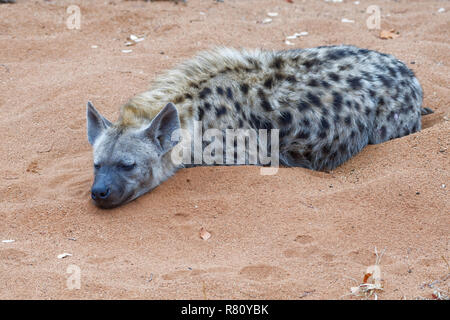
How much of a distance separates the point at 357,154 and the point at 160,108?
1.49 meters

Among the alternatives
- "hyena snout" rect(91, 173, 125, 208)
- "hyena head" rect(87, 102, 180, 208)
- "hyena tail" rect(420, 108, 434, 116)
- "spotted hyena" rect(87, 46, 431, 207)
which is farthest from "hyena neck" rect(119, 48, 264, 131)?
"hyena tail" rect(420, 108, 434, 116)

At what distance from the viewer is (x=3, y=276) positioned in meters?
2.78

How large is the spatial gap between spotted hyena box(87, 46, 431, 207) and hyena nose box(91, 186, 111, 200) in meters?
0.04

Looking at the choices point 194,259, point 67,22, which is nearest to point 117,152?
point 194,259

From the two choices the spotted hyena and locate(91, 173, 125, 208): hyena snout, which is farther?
the spotted hyena

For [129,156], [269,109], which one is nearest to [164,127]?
[129,156]

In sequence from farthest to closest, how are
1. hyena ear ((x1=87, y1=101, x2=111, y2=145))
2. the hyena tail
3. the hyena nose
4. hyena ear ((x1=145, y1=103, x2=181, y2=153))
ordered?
the hyena tail < hyena ear ((x1=87, y1=101, x2=111, y2=145)) < hyena ear ((x1=145, y1=103, x2=181, y2=153)) < the hyena nose

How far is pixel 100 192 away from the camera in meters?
3.33

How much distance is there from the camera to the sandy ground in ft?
8.80

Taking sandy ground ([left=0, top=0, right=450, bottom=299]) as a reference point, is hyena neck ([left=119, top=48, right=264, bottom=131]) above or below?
above

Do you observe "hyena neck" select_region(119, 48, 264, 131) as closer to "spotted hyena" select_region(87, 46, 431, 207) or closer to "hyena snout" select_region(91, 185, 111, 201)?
"spotted hyena" select_region(87, 46, 431, 207)

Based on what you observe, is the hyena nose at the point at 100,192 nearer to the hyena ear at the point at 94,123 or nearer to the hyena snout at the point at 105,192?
the hyena snout at the point at 105,192

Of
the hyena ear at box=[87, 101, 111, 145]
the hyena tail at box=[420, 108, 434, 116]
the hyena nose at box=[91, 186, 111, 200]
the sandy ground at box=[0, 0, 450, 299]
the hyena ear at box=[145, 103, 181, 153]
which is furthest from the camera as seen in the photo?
the hyena tail at box=[420, 108, 434, 116]
